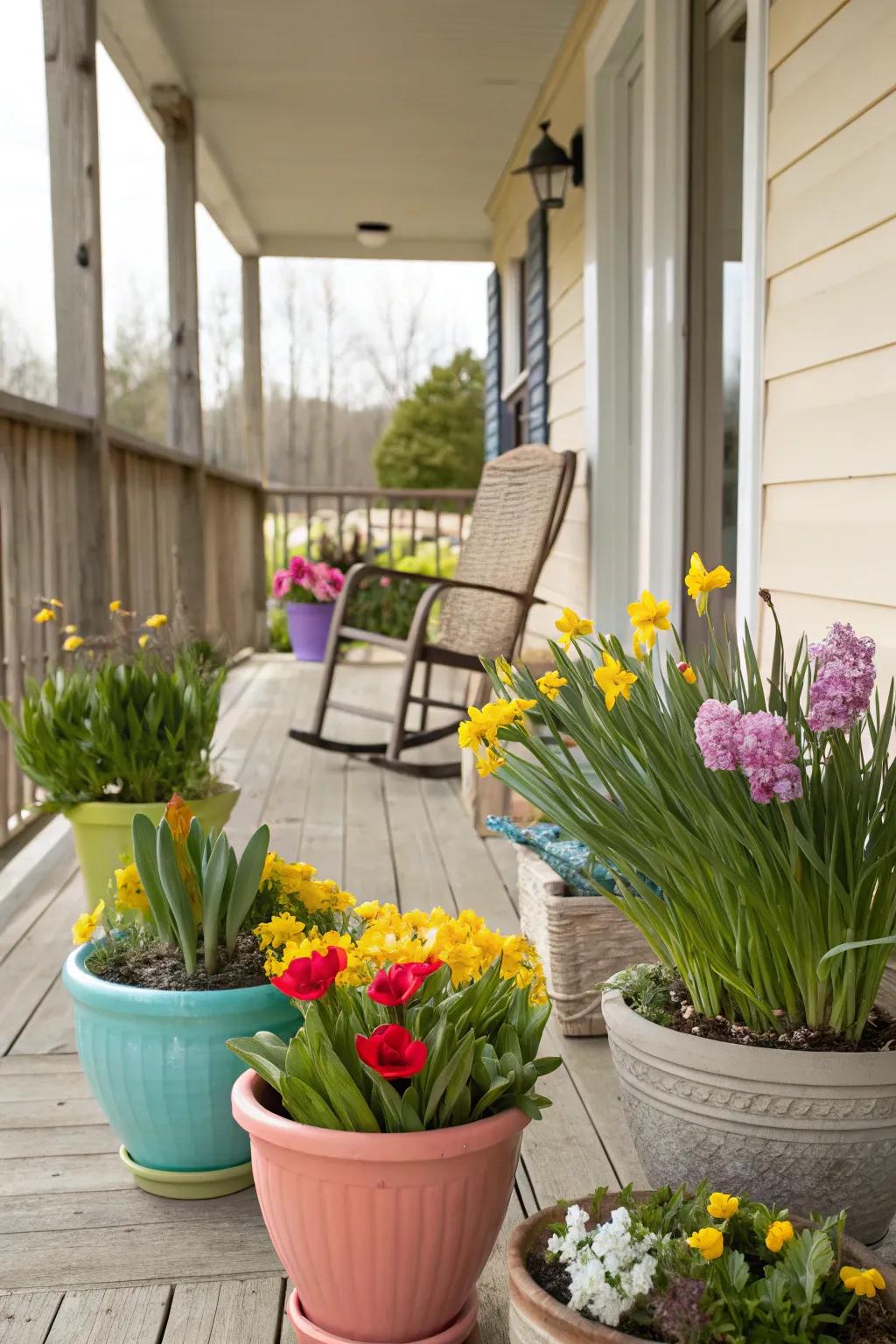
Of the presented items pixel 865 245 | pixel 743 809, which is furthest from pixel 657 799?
pixel 865 245

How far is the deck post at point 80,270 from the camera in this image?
338 cm

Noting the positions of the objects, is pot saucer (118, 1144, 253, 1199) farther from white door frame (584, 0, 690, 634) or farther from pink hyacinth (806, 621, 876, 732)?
white door frame (584, 0, 690, 634)

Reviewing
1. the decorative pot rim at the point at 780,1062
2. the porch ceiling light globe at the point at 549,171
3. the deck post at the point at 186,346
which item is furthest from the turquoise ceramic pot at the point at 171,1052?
the deck post at the point at 186,346

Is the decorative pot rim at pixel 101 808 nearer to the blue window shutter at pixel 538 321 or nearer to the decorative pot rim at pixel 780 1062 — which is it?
the decorative pot rim at pixel 780 1062

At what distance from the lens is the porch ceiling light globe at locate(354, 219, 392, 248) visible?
737 centimetres

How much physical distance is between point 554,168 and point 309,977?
3859 mm

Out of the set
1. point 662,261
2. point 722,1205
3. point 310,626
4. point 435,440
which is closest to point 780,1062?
point 722,1205

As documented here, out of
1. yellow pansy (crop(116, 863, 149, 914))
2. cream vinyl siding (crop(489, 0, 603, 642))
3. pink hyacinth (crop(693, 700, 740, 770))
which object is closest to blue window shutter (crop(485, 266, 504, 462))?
cream vinyl siding (crop(489, 0, 603, 642))

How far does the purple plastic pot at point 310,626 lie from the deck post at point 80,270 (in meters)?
3.41

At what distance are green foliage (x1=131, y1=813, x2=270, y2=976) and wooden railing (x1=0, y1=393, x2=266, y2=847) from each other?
4.93 feet

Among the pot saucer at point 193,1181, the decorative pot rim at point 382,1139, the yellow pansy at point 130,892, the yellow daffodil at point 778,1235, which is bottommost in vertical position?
the pot saucer at point 193,1181

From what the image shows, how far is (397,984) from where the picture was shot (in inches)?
40.3

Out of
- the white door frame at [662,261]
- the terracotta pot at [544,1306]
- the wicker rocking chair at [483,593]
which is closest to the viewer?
the terracotta pot at [544,1306]

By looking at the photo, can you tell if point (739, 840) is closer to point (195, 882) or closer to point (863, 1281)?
point (863, 1281)
